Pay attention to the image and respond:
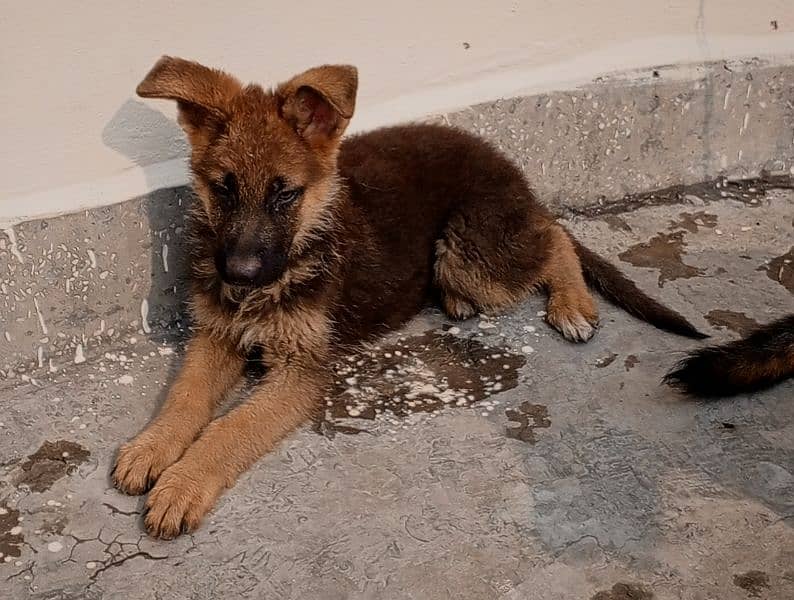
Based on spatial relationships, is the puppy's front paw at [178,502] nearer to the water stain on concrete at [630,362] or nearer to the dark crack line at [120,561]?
the dark crack line at [120,561]

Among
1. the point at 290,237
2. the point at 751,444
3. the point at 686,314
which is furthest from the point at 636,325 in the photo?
the point at 290,237

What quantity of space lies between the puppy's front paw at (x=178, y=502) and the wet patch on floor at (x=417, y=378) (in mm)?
645

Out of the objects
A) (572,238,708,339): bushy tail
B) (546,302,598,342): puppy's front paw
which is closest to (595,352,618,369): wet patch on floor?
(546,302,598,342): puppy's front paw

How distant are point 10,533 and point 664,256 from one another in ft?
11.9

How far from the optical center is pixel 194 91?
3611mm

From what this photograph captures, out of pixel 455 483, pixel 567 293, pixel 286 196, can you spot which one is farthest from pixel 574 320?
pixel 286 196

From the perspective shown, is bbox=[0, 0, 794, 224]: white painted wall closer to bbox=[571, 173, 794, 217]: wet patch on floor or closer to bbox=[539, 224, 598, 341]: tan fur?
bbox=[571, 173, 794, 217]: wet patch on floor

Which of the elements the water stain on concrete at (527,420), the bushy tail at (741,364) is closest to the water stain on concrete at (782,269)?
the bushy tail at (741,364)

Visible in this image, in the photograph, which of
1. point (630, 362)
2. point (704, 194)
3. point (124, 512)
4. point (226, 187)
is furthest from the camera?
point (704, 194)

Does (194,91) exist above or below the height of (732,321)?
above

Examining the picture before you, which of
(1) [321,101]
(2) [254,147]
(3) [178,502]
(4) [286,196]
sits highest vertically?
(1) [321,101]

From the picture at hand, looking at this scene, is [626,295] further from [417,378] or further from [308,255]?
[308,255]

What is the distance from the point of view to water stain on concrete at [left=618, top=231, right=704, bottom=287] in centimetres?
508

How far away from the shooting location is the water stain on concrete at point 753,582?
312cm
